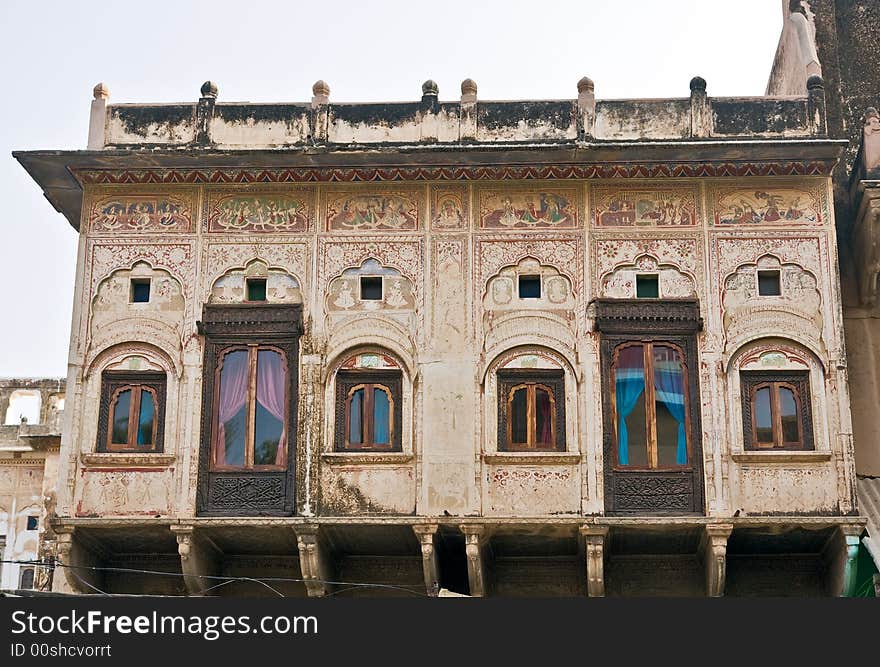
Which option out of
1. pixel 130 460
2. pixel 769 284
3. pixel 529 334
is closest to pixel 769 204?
pixel 769 284

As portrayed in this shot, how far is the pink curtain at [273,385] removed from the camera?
20500 mm

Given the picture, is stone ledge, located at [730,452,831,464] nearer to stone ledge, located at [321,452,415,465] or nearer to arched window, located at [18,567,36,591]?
stone ledge, located at [321,452,415,465]

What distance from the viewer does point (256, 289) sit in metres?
21.2

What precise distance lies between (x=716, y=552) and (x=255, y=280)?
6.64 meters

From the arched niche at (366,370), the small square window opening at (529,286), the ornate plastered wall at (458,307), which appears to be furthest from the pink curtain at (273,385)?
the small square window opening at (529,286)

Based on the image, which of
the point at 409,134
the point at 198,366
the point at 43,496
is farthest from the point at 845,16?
the point at 43,496

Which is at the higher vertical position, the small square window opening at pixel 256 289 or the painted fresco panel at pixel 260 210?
the painted fresco panel at pixel 260 210

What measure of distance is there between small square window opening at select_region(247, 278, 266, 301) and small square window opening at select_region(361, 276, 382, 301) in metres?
1.26

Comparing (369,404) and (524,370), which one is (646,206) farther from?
(369,404)

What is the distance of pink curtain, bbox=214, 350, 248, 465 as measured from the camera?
20.4 m

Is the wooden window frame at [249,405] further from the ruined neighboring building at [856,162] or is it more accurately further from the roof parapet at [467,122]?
the ruined neighboring building at [856,162]

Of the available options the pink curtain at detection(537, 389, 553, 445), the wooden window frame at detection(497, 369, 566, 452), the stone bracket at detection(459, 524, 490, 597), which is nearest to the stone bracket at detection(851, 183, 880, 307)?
the wooden window frame at detection(497, 369, 566, 452)

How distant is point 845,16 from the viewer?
24578 mm

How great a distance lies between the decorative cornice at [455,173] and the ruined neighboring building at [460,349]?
0.13 feet
